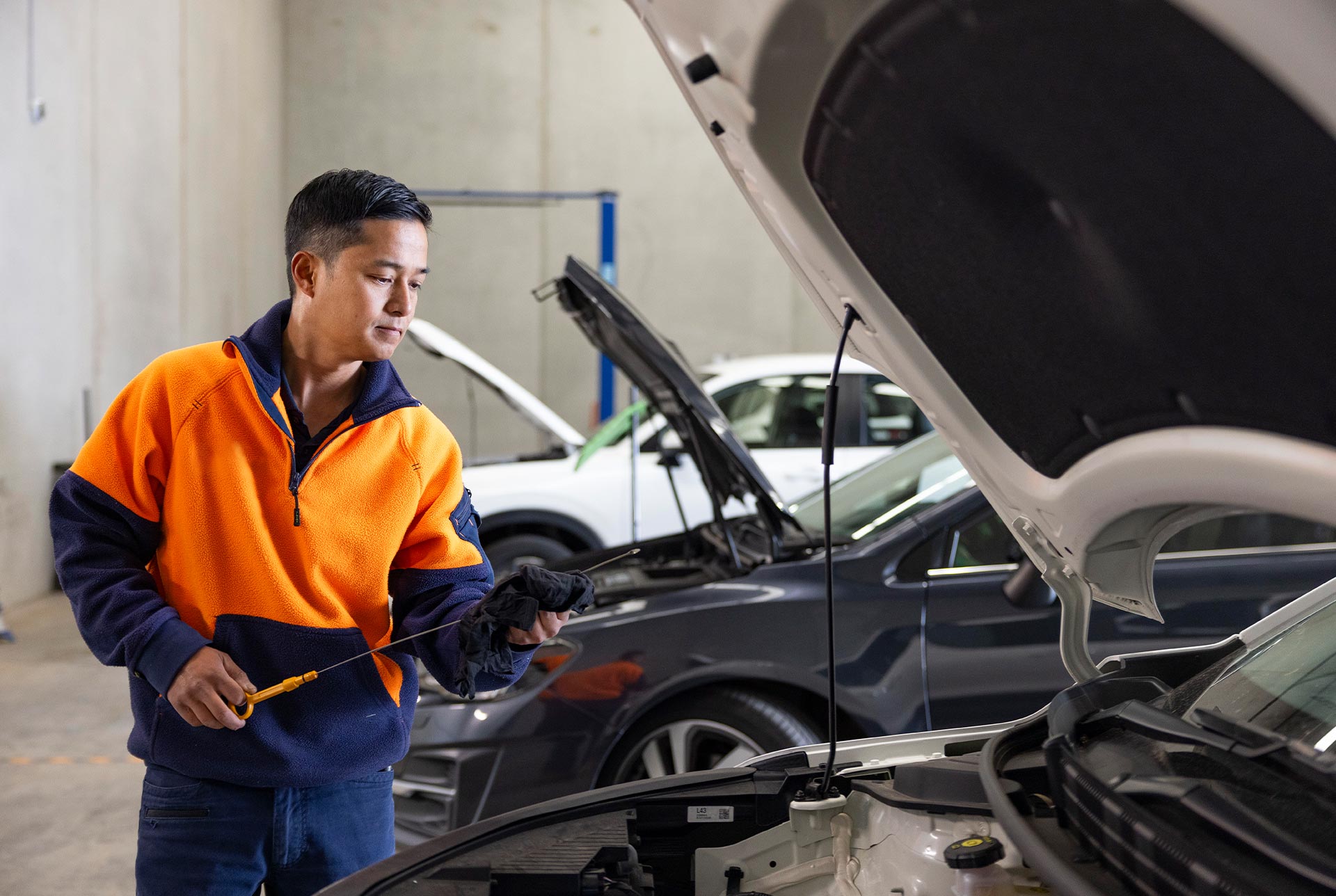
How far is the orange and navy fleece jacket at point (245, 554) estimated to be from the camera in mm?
1515

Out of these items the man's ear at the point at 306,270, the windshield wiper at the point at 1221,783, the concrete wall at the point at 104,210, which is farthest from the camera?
the concrete wall at the point at 104,210

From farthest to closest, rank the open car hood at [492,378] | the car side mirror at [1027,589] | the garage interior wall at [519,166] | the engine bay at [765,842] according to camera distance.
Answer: the garage interior wall at [519,166] → the open car hood at [492,378] → the car side mirror at [1027,589] → the engine bay at [765,842]

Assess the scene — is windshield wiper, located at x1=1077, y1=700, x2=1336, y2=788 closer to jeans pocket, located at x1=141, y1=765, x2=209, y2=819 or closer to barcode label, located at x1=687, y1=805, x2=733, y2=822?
barcode label, located at x1=687, y1=805, x2=733, y2=822

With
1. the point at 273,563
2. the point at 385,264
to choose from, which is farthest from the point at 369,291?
the point at 273,563

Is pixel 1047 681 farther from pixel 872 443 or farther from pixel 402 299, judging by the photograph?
pixel 872 443

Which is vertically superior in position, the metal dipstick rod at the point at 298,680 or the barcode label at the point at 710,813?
the metal dipstick rod at the point at 298,680

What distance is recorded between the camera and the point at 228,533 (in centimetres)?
155

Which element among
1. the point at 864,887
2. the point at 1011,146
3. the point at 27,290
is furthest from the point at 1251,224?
the point at 27,290

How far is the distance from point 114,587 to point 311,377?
1.35 feet

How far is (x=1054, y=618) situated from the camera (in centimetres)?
302

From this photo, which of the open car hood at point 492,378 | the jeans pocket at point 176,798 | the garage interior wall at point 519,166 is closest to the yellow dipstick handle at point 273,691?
the jeans pocket at point 176,798

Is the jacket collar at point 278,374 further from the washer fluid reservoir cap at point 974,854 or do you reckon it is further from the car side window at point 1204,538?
the car side window at point 1204,538

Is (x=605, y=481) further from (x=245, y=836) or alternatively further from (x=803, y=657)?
(x=245, y=836)

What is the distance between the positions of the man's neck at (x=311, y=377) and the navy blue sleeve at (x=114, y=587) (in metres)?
0.28
